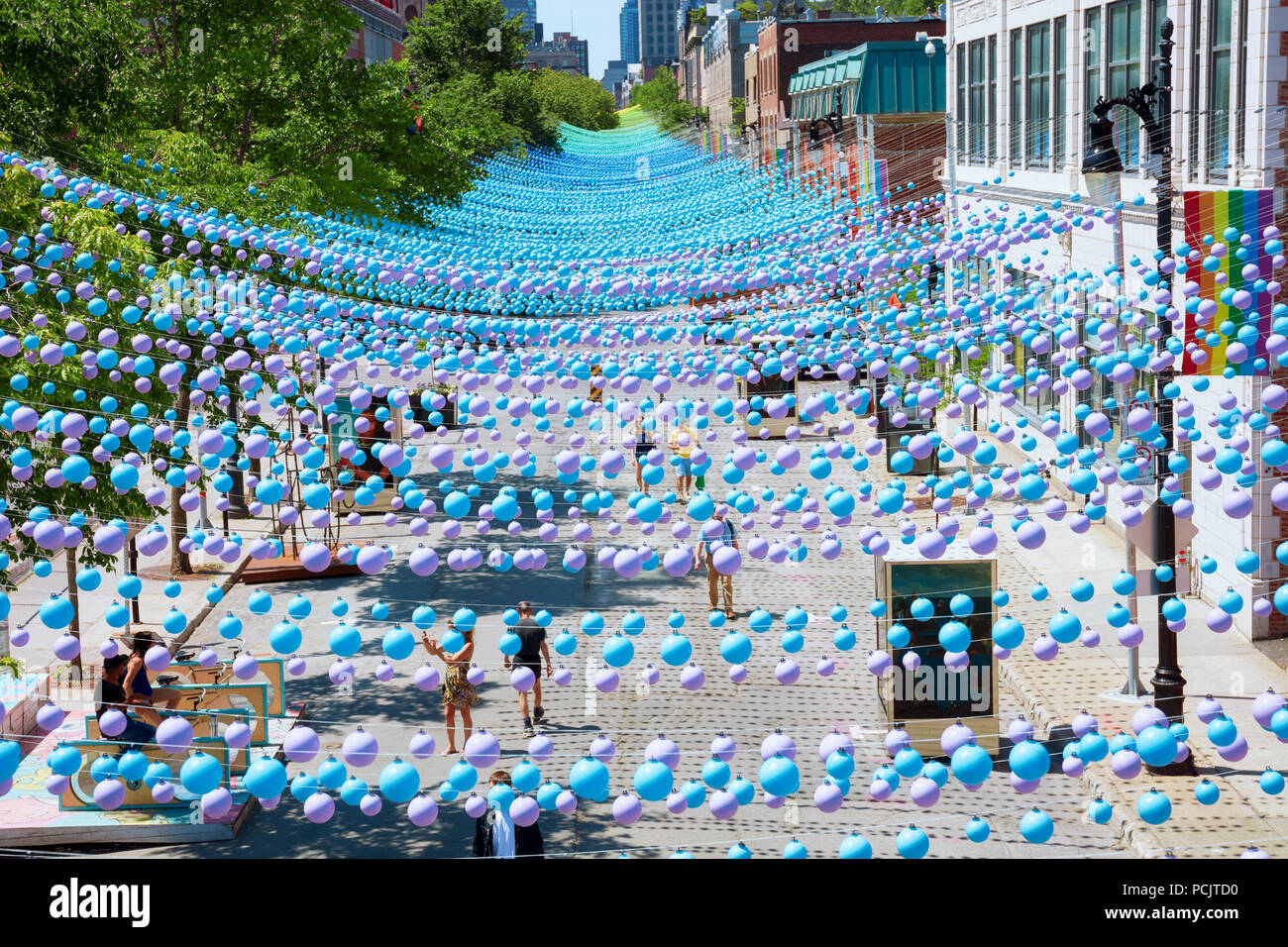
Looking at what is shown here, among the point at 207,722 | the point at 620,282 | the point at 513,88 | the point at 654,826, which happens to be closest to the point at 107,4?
the point at 620,282

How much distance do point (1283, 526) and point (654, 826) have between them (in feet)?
27.2

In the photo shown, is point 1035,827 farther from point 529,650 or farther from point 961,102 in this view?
point 961,102

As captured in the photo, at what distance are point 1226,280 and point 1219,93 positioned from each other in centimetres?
353

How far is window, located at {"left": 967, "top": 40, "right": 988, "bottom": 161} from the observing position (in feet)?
97.3

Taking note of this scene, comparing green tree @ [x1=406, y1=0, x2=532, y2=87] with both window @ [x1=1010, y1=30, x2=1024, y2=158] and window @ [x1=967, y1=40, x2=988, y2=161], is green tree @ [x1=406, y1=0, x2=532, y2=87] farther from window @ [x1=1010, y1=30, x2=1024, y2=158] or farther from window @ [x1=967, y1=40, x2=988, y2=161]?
window @ [x1=1010, y1=30, x2=1024, y2=158]

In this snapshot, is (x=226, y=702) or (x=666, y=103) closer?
(x=226, y=702)

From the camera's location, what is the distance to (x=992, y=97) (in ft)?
94.3

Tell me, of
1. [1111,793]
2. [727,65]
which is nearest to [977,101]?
[1111,793]

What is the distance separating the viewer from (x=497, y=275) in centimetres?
1573

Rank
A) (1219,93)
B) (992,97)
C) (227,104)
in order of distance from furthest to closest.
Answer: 1. (992,97)
2. (227,104)
3. (1219,93)

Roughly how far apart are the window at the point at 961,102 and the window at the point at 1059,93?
6476 mm

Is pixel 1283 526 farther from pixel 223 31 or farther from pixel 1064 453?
pixel 223 31

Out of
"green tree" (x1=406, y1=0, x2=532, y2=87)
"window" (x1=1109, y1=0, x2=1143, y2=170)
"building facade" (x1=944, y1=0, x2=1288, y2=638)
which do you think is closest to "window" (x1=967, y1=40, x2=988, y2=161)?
"building facade" (x1=944, y1=0, x2=1288, y2=638)

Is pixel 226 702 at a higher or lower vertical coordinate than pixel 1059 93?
lower
